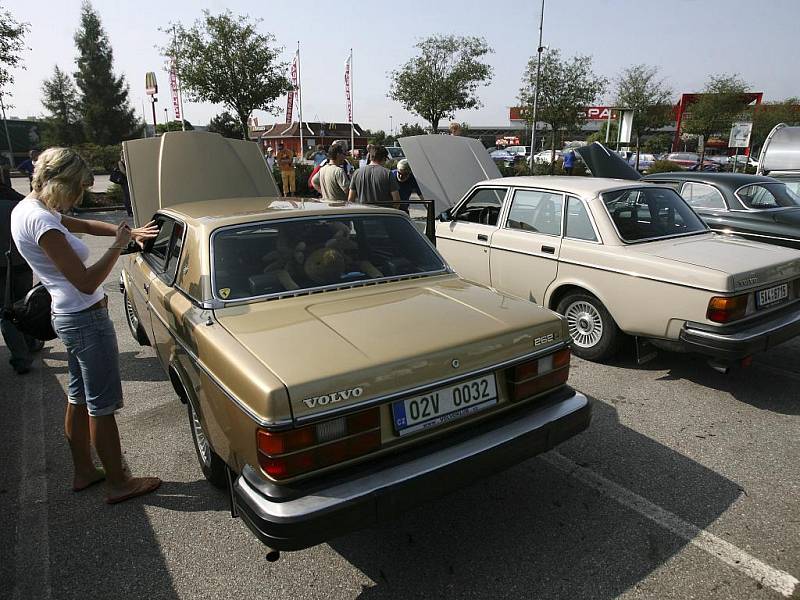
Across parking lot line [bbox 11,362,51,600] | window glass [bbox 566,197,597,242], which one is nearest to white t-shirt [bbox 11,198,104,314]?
parking lot line [bbox 11,362,51,600]

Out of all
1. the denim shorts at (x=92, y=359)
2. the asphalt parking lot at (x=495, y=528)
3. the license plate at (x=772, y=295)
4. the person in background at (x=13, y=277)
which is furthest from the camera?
the person in background at (x=13, y=277)

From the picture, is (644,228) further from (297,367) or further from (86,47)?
(86,47)

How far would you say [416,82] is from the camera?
75.4 ft

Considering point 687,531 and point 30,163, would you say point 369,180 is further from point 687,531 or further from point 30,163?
point 30,163

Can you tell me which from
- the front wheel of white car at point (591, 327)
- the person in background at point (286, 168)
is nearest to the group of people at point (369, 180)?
the front wheel of white car at point (591, 327)

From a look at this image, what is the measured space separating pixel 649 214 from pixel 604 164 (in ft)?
11.9

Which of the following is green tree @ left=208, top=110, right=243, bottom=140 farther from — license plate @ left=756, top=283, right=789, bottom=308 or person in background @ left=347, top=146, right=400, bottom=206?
license plate @ left=756, top=283, right=789, bottom=308

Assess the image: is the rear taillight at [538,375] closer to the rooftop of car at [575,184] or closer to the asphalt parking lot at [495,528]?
the asphalt parking lot at [495,528]

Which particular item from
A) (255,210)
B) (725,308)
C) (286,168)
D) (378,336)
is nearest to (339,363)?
(378,336)

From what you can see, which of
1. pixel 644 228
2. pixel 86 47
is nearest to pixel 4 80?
pixel 644 228

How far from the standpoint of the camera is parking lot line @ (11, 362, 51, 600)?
2377 millimetres

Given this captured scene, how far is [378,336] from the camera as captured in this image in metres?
2.37

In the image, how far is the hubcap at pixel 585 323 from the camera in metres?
4.80

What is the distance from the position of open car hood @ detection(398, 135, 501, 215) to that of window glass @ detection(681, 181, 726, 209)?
2803 millimetres
